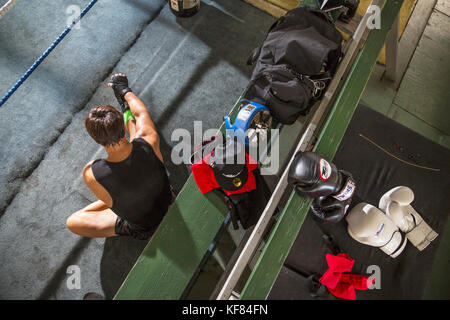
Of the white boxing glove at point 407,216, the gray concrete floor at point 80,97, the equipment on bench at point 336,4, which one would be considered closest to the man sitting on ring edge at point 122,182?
the gray concrete floor at point 80,97

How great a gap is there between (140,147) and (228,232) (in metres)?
1.18

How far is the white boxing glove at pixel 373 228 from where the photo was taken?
193cm

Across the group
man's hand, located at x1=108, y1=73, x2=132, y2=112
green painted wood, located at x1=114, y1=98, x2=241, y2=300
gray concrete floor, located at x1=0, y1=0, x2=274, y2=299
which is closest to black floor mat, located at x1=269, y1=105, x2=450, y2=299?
green painted wood, located at x1=114, y1=98, x2=241, y2=300

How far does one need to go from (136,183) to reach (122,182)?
9 centimetres

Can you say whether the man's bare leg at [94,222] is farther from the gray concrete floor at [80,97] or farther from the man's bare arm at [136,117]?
the man's bare arm at [136,117]

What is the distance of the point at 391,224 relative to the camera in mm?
1989

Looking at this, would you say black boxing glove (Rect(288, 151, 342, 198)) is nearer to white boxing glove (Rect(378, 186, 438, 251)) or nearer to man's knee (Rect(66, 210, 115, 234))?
white boxing glove (Rect(378, 186, 438, 251))

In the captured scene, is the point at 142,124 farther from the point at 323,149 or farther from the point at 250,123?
the point at 323,149

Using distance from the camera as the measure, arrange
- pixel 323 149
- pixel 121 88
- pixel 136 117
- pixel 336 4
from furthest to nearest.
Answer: pixel 121 88
pixel 136 117
pixel 336 4
pixel 323 149

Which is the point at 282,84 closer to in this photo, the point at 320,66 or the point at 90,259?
the point at 320,66

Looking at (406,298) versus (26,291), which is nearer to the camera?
(406,298)

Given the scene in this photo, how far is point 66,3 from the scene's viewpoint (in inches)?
139

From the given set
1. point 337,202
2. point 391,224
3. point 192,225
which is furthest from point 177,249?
point 391,224

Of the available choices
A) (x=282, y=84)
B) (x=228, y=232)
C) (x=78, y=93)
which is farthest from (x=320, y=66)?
(x=78, y=93)
